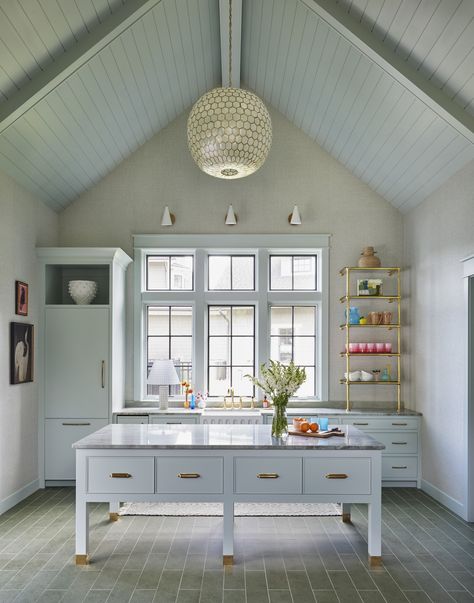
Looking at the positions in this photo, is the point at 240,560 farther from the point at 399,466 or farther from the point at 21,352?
the point at 21,352

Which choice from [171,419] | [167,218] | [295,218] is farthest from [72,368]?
[295,218]

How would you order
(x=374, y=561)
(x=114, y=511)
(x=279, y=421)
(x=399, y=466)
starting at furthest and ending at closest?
1. (x=399, y=466)
2. (x=114, y=511)
3. (x=279, y=421)
4. (x=374, y=561)

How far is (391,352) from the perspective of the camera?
6.26 metres

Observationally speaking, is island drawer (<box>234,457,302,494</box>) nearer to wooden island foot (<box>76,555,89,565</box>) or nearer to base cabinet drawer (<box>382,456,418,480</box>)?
wooden island foot (<box>76,555,89,565</box>)

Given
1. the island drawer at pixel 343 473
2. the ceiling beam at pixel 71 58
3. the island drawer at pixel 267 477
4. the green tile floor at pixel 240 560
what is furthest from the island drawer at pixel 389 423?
the ceiling beam at pixel 71 58

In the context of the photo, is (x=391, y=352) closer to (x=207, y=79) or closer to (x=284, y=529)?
(x=284, y=529)

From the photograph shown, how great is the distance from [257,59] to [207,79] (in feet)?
2.15

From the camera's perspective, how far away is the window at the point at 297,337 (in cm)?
666

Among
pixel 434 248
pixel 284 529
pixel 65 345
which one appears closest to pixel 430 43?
pixel 434 248

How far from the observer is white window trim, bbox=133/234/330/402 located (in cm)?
647

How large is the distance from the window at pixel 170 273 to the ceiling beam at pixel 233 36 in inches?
81.0

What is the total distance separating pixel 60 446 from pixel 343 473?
3141mm

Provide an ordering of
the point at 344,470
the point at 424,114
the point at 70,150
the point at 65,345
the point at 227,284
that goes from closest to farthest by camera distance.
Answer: the point at 344,470 < the point at 424,114 < the point at 70,150 < the point at 65,345 < the point at 227,284

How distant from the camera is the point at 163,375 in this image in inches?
236
